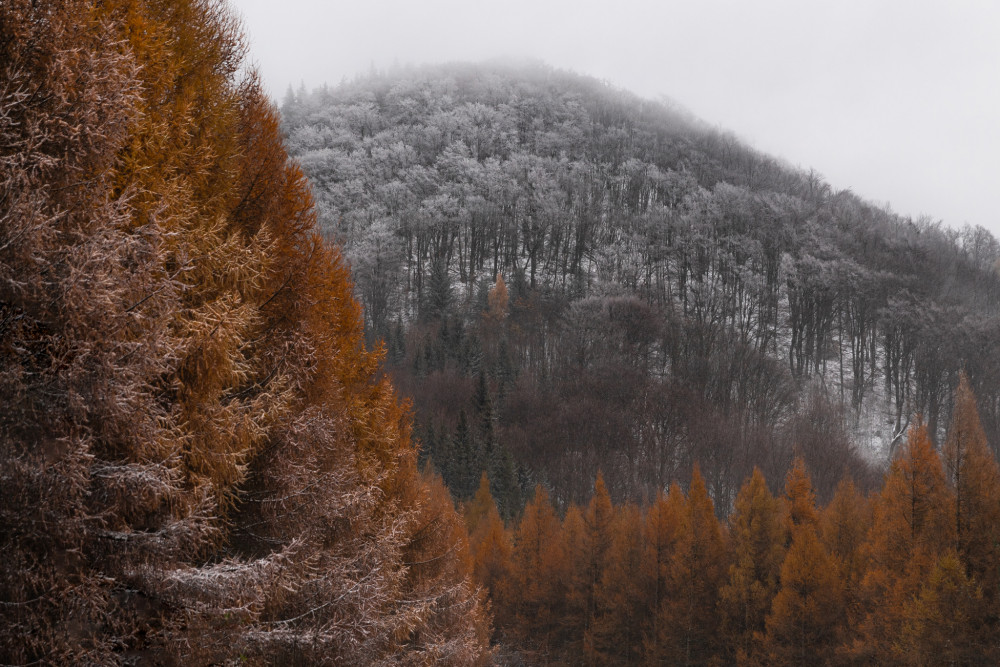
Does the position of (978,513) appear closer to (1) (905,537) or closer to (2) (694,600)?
(1) (905,537)

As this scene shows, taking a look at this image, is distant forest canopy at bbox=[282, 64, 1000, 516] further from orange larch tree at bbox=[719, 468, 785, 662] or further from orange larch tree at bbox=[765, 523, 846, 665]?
orange larch tree at bbox=[765, 523, 846, 665]

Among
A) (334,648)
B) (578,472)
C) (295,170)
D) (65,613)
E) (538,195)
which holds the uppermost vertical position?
(538,195)

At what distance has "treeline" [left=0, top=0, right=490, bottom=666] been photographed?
4277 millimetres

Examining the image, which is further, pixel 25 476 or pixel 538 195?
pixel 538 195

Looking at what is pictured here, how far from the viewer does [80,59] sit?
4.93m

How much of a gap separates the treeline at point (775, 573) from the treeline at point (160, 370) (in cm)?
2074

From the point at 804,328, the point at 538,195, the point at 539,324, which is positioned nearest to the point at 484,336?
the point at 539,324

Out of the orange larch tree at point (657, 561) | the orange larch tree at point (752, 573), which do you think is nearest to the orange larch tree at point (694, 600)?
the orange larch tree at point (657, 561)

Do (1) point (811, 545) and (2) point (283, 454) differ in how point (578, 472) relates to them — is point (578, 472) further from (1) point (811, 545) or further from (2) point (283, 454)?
(2) point (283, 454)

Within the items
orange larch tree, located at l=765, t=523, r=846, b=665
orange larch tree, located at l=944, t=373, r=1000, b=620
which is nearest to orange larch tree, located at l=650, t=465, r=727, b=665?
orange larch tree, located at l=765, t=523, r=846, b=665

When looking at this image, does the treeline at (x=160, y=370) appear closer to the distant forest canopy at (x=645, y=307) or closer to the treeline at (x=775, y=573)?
the treeline at (x=775, y=573)

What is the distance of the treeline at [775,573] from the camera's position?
2139cm

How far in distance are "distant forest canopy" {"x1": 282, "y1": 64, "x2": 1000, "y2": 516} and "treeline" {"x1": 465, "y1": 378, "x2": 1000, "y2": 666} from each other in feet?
50.8

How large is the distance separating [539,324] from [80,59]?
286 ft
